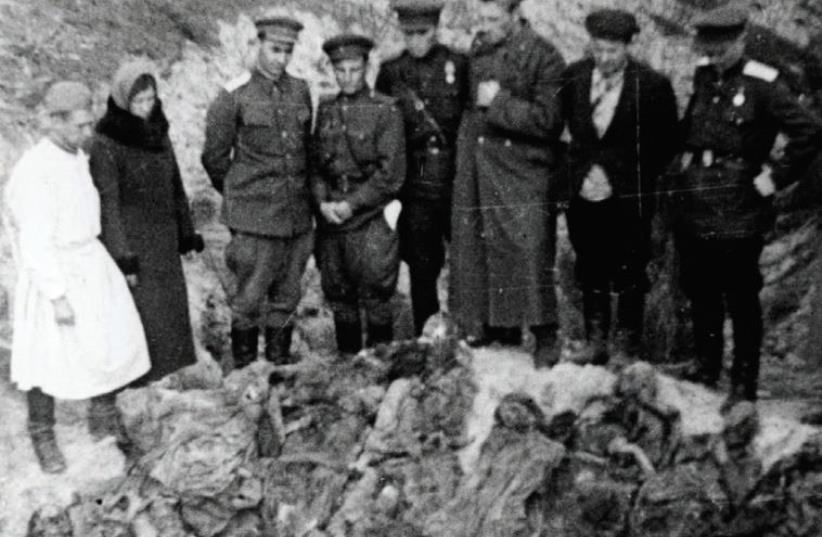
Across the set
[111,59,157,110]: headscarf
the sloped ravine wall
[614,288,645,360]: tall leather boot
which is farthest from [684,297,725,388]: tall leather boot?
[111,59,157,110]: headscarf

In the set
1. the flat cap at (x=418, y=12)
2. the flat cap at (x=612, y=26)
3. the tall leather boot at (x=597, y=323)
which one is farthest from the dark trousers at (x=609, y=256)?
the flat cap at (x=418, y=12)

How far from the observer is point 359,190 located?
530 cm

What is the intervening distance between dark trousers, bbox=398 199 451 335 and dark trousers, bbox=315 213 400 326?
0.32 feet

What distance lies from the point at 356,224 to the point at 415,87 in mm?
785

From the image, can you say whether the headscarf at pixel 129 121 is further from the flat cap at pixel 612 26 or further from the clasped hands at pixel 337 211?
the flat cap at pixel 612 26

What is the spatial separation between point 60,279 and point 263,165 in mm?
1166

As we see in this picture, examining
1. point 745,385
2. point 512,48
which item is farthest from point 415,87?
point 745,385

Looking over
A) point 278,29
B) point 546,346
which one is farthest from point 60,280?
point 546,346

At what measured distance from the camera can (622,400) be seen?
17.0 ft

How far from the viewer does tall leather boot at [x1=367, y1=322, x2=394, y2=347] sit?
5574 mm

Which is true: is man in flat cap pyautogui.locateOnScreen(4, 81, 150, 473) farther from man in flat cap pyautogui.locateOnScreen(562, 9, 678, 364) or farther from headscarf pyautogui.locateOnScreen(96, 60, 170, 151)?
man in flat cap pyautogui.locateOnScreen(562, 9, 678, 364)

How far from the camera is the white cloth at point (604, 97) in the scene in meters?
4.96

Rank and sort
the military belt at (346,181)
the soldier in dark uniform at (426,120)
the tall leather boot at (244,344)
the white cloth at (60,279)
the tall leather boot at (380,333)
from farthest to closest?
the tall leather boot at (380,333) < the tall leather boot at (244,344) < the military belt at (346,181) < the soldier in dark uniform at (426,120) < the white cloth at (60,279)

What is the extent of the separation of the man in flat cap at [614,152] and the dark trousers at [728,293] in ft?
0.82
